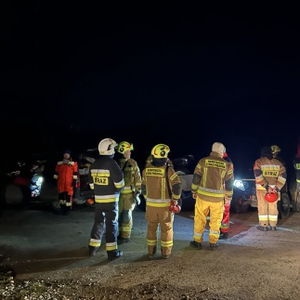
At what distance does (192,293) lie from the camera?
4328 millimetres

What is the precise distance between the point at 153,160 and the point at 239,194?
3873 mm

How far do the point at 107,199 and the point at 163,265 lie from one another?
4.56 feet

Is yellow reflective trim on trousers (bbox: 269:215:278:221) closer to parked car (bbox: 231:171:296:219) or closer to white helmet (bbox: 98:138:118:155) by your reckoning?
parked car (bbox: 231:171:296:219)

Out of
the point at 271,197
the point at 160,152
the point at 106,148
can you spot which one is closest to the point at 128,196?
the point at 106,148

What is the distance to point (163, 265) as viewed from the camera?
17.5ft

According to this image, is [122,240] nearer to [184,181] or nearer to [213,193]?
[213,193]

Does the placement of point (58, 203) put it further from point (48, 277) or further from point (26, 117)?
point (26, 117)

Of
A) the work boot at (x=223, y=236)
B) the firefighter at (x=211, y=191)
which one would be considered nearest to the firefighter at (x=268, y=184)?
the work boot at (x=223, y=236)

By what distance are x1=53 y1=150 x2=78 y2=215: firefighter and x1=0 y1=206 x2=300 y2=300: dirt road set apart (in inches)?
47.1

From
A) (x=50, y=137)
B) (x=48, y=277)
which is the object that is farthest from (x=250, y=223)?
(x=50, y=137)

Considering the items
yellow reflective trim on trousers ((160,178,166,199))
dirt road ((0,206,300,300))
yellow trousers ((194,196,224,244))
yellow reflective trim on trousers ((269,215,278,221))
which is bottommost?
dirt road ((0,206,300,300))

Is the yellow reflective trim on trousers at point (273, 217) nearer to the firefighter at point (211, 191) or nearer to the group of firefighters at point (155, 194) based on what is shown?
the group of firefighters at point (155, 194)

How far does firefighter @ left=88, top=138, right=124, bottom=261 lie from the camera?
5723 mm

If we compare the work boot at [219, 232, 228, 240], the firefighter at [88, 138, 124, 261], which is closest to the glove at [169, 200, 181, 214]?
the firefighter at [88, 138, 124, 261]
